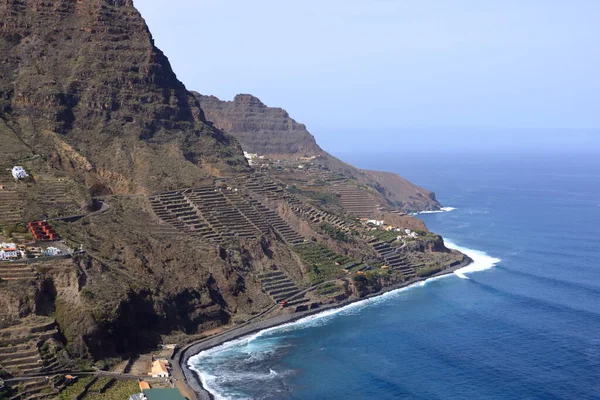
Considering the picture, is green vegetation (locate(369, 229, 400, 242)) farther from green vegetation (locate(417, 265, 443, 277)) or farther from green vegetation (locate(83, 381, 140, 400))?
green vegetation (locate(83, 381, 140, 400))

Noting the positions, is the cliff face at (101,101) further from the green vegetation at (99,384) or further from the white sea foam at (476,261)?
the green vegetation at (99,384)

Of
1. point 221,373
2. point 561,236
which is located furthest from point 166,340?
point 561,236

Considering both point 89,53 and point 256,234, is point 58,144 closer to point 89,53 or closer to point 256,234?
point 89,53

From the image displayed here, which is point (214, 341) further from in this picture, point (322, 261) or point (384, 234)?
point (384, 234)

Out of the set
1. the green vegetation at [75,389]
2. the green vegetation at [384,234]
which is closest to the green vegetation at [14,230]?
the green vegetation at [75,389]

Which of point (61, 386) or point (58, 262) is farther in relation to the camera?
point (58, 262)

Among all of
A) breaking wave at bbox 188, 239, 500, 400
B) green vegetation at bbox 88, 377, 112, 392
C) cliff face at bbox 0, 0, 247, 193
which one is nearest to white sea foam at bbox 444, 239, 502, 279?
breaking wave at bbox 188, 239, 500, 400
